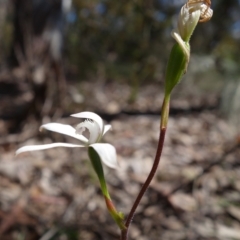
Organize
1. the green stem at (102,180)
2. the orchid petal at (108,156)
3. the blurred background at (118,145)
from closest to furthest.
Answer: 1. the orchid petal at (108,156)
2. the green stem at (102,180)
3. the blurred background at (118,145)

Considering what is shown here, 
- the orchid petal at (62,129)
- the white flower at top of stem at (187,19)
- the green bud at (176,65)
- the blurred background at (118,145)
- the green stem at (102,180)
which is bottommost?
the blurred background at (118,145)

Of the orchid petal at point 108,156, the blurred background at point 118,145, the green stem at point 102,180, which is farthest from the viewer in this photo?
the blurred background at point 118,145

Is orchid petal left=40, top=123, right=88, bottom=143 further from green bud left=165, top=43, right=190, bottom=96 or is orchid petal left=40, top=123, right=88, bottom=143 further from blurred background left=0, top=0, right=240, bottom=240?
blurred background left=0, top=0, right=240, bottom=240

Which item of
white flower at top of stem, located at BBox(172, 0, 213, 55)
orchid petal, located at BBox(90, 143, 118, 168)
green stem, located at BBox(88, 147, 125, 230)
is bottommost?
green stem, located at BBox(88, 147, 125, 230)

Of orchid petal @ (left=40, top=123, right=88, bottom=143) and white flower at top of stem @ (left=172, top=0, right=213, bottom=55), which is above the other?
white flower at top of stem @ (left=172, top=0, right=213, bottom=55)

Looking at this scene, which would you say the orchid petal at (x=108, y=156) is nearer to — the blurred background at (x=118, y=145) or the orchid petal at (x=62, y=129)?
the orchid petal at (x=62, y=129)

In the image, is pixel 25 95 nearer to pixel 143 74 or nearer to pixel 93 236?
pixel 143 74

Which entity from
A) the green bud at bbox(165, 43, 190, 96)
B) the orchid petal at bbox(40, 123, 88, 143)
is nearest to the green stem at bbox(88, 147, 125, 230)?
the orchid petal at bbox(40, 123, 88, 143)

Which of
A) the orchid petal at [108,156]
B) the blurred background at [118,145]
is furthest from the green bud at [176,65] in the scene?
the blurred background at [118,145]

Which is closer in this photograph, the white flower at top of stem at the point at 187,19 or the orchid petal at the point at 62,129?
the white flower at top of stem at the point at 187,19
